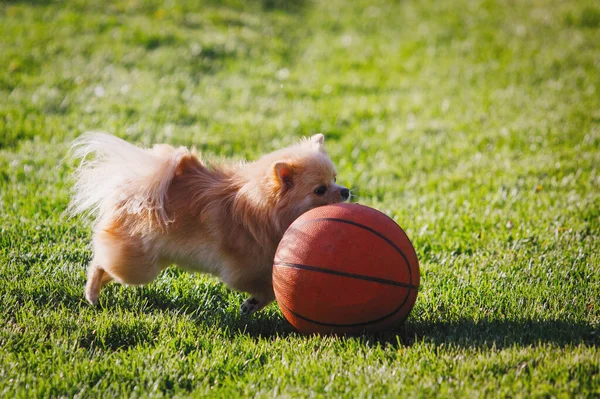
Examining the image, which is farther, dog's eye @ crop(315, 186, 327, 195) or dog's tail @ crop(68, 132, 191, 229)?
dog's eye @ crop(315, 186, 327, 195)

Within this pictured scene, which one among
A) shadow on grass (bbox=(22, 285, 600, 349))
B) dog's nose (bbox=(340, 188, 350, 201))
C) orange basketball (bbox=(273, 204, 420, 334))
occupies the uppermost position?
dog's nose (bbox=(340, 188, 350, 201))

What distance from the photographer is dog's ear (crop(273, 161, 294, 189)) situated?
4.14 metres

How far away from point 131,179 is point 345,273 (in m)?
1.72

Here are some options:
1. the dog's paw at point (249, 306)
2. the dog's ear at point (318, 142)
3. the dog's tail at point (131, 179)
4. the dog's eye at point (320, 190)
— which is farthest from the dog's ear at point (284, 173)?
the dog's paw at point (249, 306)

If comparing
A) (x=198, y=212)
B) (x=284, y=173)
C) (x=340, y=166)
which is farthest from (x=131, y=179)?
(x=340, y=166)

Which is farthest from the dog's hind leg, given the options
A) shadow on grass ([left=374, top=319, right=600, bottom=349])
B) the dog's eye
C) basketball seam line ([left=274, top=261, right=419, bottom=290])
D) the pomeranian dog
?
shadow on grass ([left=374, top=319, right=600, bottom=349])

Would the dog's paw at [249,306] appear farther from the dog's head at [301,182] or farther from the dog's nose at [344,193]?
the dog's nose at [344,193]

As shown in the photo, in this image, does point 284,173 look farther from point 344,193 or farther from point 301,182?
point 344,193

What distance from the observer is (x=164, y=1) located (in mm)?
13430

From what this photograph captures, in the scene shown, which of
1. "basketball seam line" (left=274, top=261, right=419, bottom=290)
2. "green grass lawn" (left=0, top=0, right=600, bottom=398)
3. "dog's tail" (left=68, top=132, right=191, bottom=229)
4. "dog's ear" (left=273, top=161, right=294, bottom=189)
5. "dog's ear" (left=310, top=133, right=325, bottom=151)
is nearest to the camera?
"green grass lawn" (left=0, top=0, right=600, bottom=398)

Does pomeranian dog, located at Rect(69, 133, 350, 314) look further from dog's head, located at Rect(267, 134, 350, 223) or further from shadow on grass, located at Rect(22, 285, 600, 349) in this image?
shadow on grass, located at Rect(22, 285, 600, 349)

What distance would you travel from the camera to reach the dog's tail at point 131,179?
424 centimetres

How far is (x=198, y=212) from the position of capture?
171 inches

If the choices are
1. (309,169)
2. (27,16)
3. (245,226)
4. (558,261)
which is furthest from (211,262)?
(27,16)
